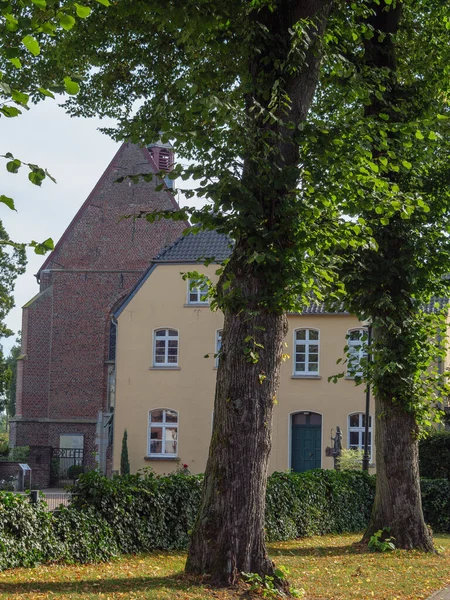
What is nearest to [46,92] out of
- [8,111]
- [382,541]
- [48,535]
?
[8,111]

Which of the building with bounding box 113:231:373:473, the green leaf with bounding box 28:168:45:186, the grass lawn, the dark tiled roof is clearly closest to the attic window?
the dark tiled roof

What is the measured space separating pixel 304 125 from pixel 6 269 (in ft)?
128

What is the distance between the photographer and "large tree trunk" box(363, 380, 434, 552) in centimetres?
1448

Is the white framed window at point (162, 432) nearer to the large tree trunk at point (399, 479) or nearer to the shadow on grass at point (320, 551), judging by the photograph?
the shadow on grass at point (320, 551)

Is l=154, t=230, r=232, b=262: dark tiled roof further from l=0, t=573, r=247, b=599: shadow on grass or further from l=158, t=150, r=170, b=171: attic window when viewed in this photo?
l=0, t=573, r=247, b=599: shadow on grass

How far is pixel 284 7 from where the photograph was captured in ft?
33.2

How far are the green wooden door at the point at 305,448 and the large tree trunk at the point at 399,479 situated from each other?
57.0 ft

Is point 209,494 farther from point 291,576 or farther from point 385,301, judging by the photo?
point 385,301

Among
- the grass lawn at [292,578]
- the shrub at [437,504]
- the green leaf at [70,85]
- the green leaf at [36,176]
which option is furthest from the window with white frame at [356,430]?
the green leaf at [70,85]

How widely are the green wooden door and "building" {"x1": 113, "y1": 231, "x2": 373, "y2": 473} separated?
0.04m

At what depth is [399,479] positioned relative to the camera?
14.6 metres

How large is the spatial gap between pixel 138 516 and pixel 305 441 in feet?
64.4

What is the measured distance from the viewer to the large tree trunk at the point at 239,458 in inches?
358

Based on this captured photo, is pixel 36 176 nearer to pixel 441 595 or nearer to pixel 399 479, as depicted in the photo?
pixel 441 595
